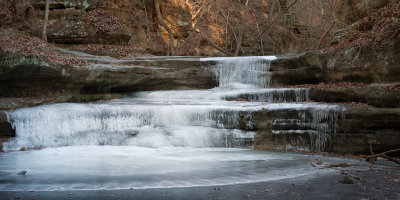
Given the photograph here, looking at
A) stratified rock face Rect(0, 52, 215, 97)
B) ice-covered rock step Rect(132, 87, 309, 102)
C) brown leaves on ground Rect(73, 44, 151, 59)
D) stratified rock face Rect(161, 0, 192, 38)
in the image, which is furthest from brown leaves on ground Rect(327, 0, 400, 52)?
stratified rock face Rect(161, 0, 192, 38)

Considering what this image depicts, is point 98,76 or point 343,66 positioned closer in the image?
point 343,66

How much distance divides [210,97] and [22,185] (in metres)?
8.07

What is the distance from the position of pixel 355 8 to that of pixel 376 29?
256cm

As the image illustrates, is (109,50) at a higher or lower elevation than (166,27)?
lower

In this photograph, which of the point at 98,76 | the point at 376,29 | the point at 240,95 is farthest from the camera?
the point at 98,76

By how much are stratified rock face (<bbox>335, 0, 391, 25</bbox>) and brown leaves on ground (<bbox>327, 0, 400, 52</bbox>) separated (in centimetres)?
46

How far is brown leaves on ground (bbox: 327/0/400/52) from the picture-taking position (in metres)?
10.4

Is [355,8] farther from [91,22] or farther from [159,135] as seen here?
[91,22]

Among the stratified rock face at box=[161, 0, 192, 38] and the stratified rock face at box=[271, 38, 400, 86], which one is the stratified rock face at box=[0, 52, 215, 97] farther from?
the stratified rock face at box=[161, 0, 192, 38]

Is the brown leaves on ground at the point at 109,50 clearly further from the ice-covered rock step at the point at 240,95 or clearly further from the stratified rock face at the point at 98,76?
the ice-covered rock step at the point at 240,95

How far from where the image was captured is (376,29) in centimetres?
1113

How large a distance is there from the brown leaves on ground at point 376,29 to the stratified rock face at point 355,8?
46cm

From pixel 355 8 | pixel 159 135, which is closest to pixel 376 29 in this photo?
pixel 355 8

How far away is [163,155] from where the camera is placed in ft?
26.4
